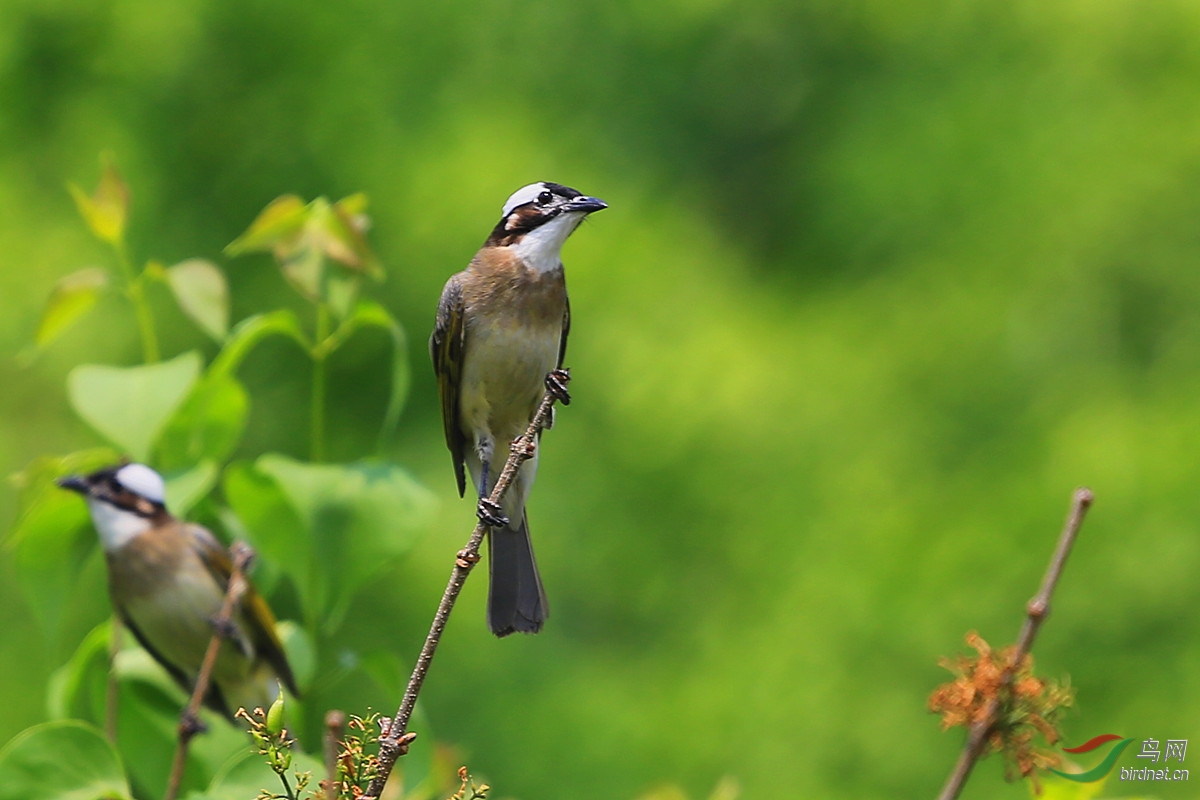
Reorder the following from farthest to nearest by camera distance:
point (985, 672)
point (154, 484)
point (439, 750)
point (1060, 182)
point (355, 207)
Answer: point (1060, 182) → point (154, 484) → point (439, 750) → point (355, 207) → point (985, 672)

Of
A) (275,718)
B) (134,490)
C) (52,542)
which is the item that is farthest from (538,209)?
(275,718)

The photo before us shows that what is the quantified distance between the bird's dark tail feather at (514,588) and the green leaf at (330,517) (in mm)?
372

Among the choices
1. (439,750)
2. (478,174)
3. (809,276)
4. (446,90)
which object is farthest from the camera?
(809,276)

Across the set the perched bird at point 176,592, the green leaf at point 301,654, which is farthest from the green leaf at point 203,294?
the perched bird at point 176,592

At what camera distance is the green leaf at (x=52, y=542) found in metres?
1.58

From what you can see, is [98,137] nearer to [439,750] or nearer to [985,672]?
[439,750]

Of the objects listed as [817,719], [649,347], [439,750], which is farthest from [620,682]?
[439,750]

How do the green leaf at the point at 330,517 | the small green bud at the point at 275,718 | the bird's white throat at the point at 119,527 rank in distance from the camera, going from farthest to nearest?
the bird's white throat at the point at 119,527
the green leaf at the point at 330,517
the small green bud at the point at 275,718

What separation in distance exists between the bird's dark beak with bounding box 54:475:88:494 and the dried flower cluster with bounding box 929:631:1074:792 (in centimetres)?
111

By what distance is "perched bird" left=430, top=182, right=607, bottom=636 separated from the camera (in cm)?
217

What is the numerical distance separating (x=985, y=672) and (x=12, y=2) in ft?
21.7

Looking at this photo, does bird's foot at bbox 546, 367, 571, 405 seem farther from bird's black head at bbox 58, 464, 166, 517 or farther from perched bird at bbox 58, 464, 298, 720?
bird's black head at bbox 58, 464, 166, 517

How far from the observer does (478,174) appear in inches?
236

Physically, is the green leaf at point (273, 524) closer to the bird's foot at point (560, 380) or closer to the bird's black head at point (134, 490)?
the bird's foot at point (560, 380)
